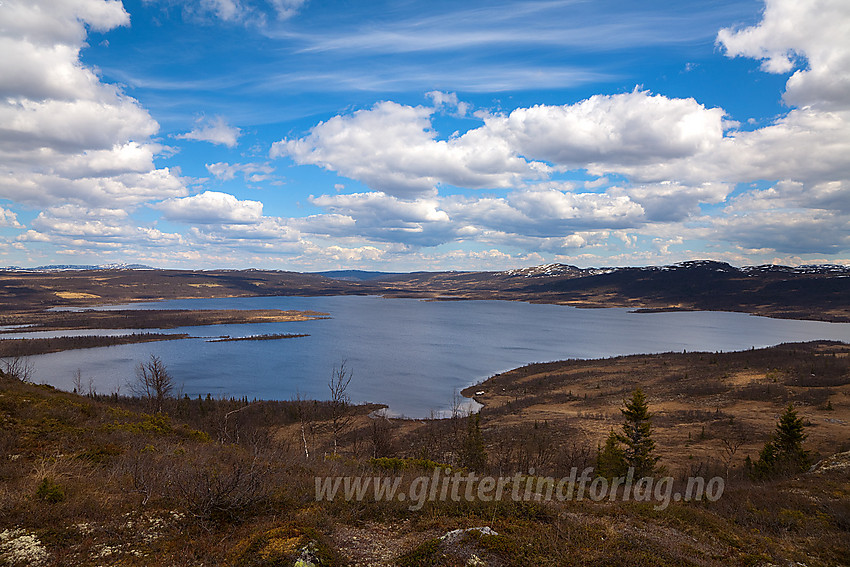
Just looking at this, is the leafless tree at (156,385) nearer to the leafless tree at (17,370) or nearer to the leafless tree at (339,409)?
the leafless tree at (17,370)

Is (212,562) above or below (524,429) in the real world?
above

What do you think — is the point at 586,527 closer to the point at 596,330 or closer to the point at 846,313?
the point at 596,330

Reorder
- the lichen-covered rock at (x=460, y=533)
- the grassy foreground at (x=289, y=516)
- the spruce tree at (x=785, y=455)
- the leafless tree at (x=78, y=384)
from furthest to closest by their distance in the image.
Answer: the leafless tree at (x=78, y=384), the spruce tree at (x=785, y=455), the lichen-covered rock at (x=460, y=533), the grassy foreground at (x=289, y=516)

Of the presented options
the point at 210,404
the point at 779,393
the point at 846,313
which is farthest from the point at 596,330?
the point at 846,313

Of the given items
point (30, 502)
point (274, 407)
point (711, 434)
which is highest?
point (30, 502)

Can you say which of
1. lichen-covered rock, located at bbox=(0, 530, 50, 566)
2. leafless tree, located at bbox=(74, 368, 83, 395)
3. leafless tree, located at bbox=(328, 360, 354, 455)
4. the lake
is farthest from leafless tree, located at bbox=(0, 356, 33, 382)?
lichen-covered rock, located at bbox=(0, 530, 50, 566)

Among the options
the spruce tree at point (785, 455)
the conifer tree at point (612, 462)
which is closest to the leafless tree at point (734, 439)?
the spruce tree at point (785, 455)

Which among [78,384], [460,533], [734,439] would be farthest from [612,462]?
[78,384]

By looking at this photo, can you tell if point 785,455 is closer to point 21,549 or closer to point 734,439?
point 734,439
